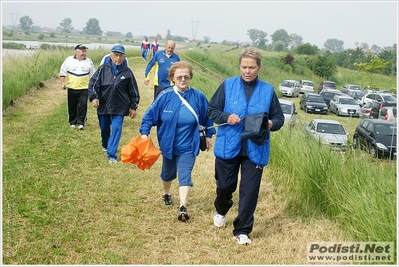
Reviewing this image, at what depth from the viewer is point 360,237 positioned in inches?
179

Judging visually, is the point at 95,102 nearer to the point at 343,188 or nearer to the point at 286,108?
the point at 343,188

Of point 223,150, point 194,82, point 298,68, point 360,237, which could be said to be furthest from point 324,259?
point 298,68

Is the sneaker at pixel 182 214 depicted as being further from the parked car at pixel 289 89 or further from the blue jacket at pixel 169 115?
the parked car at pixel 289 89

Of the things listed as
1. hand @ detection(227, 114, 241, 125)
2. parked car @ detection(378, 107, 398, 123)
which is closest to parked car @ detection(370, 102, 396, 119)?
parked car @ detection(378, 107, 398, 123)

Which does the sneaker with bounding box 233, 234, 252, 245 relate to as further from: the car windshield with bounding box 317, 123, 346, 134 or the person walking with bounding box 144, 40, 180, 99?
the car windshield with bounding box 317, 123, 346, 134

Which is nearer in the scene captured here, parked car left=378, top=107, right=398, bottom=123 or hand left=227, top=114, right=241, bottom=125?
hand left=227, top=114, right=241, bottom=125

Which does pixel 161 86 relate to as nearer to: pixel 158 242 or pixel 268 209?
pixel 268 209

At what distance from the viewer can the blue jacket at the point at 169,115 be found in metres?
5.34

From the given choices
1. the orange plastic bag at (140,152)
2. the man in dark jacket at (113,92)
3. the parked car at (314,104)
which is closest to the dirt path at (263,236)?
the orange plastic bag at (140,152)

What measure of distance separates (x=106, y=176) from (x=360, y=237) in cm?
386

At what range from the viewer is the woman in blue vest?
4.64m

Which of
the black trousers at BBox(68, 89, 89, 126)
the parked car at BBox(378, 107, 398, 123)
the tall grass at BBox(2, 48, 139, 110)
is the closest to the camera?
the black trousers at BBox(68, 89, 89, 126)

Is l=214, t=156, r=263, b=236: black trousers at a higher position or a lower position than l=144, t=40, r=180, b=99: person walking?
lower

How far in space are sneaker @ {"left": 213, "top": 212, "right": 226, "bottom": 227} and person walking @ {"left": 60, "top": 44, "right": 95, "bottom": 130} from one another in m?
5.85
